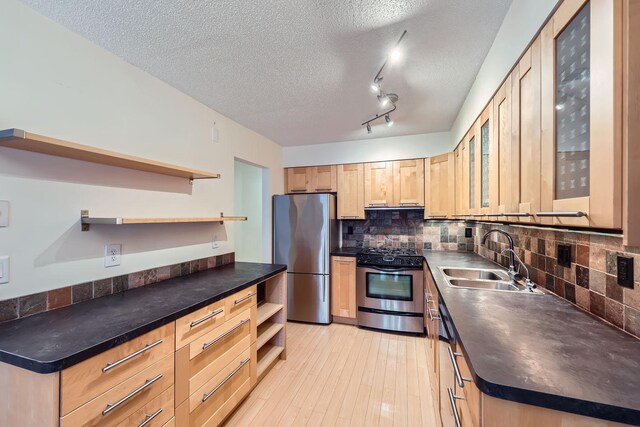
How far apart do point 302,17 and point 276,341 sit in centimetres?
260

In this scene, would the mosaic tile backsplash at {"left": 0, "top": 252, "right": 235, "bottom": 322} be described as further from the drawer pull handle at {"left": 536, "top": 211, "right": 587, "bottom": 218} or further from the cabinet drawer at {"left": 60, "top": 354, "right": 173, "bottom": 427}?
the drawer pull handle at {"left": 536, "top": 211, "right": 587, "bottom": 218}

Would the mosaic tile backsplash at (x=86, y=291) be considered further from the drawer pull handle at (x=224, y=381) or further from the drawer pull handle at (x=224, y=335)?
the drawer pull handle at (x=224, y=381)

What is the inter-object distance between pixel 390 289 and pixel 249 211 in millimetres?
2372

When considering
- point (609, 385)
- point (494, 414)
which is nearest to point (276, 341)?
point (494, 414)

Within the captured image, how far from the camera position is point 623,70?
68cm

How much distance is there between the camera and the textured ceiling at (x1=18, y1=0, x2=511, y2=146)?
1.33m

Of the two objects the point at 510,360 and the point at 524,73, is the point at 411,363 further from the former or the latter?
the point at 524,73

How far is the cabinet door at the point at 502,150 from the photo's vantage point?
136 cm

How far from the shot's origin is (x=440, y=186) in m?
3.11

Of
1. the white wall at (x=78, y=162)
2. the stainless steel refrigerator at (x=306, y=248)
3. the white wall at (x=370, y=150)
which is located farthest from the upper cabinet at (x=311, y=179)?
the white wall at (x=78, y=162)

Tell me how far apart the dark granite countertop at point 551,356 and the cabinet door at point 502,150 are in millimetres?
519

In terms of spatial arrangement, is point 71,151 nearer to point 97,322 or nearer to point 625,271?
point 97,322

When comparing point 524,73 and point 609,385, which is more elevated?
point 524,73

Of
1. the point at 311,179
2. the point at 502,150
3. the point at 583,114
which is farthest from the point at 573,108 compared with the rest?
the point at 311,179
